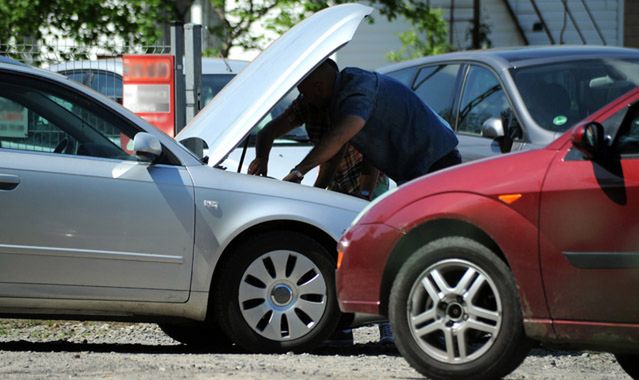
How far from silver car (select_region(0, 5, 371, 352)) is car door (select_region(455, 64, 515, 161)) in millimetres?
2177

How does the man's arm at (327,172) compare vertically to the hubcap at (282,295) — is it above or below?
above

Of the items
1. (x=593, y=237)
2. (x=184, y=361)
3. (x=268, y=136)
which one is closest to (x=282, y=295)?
(x=184, y=361)

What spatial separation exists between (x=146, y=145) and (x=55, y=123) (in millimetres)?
599

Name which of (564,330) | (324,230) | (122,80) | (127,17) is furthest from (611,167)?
(127,17)

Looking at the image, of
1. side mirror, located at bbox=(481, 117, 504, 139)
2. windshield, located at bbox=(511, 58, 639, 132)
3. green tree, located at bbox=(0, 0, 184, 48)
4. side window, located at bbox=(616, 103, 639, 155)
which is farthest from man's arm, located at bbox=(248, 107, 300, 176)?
green tree, located at bbox=(0, 0, 184, 48)

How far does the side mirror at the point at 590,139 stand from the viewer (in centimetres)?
643

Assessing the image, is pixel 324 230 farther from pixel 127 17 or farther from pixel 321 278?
pixel 127 17

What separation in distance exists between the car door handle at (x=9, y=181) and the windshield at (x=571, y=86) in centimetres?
364

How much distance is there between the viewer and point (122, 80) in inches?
474

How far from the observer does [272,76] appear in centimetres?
852

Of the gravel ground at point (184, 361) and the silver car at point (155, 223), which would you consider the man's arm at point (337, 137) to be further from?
the gravel ground at point (184, 361)

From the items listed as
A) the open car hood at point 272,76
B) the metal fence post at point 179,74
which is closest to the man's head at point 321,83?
the open car hood at point 272,76

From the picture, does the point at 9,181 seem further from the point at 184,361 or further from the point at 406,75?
the point at 406,75

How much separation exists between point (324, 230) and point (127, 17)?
13036 mm
